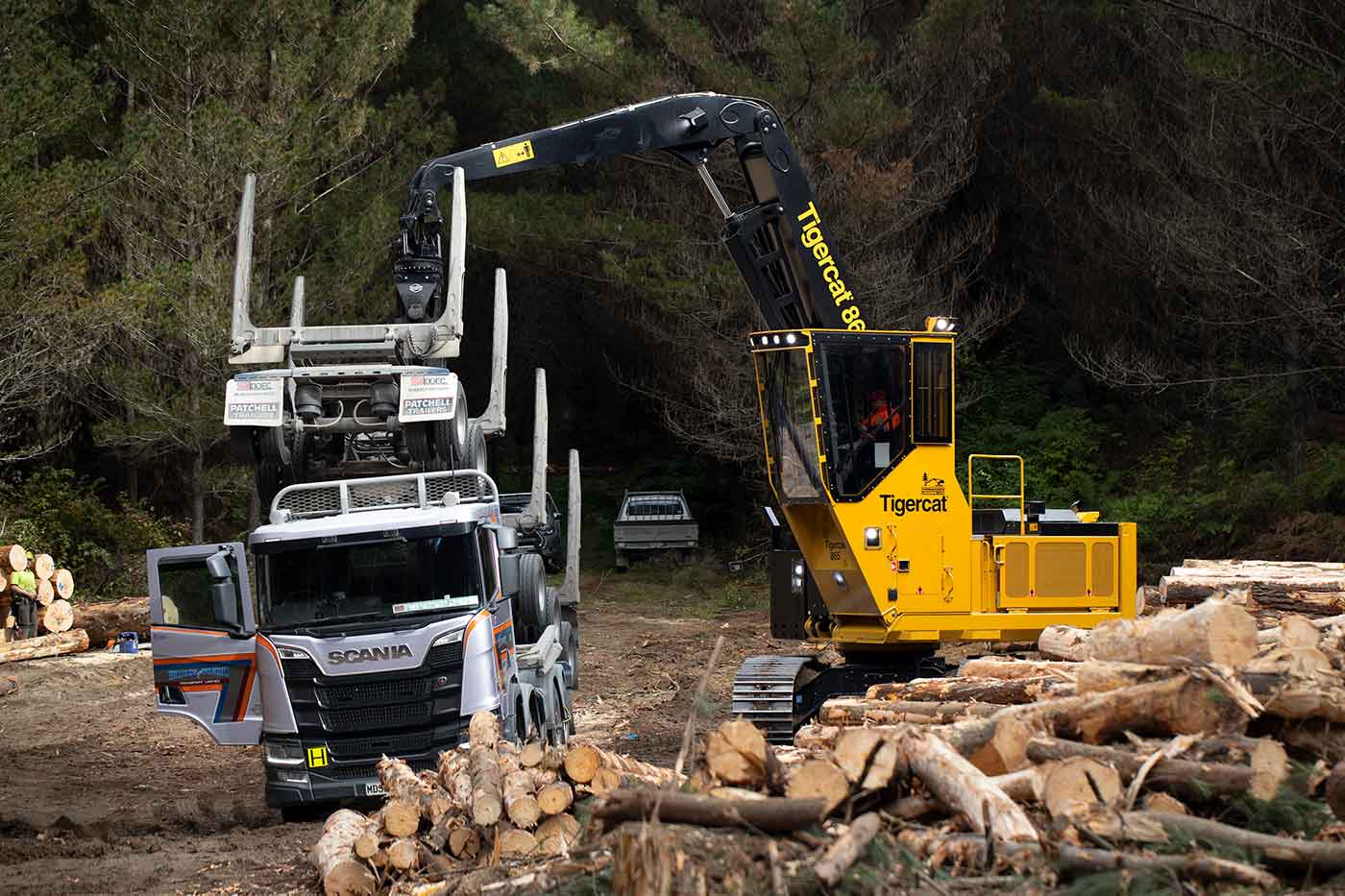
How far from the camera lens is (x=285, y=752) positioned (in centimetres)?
1087

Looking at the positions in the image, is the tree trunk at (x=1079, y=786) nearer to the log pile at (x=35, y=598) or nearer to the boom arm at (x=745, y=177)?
the boom arm at (x=745, y=177)

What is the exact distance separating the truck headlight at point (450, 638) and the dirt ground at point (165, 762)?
167cm

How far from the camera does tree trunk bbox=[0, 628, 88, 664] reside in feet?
61.7

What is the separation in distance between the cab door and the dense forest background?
1106 centimetres

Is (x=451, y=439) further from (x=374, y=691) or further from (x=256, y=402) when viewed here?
(x=374, y=691)

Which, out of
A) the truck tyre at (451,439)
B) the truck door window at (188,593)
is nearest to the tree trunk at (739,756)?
the truck door window at (188,593)

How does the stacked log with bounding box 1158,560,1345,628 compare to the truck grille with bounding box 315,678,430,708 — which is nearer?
the truck grille with bounding box 315,678,430,708

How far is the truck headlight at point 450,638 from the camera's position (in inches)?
428

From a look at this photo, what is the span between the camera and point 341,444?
524 inches

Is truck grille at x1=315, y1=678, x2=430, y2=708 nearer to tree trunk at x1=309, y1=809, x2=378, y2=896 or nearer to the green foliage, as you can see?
tree trunk at x1=309, y1=809, x2=378, y2=896

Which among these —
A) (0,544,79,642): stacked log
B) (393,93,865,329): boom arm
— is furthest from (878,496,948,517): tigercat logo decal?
(0,544,79,642): stacked log

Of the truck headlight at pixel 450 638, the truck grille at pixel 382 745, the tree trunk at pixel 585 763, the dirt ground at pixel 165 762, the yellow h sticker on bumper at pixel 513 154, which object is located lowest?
the dirt ground at pixel 165 762

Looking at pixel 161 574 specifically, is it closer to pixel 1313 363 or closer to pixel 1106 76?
pixel 1313 363

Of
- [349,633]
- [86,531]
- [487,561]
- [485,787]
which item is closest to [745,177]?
[487,561]
